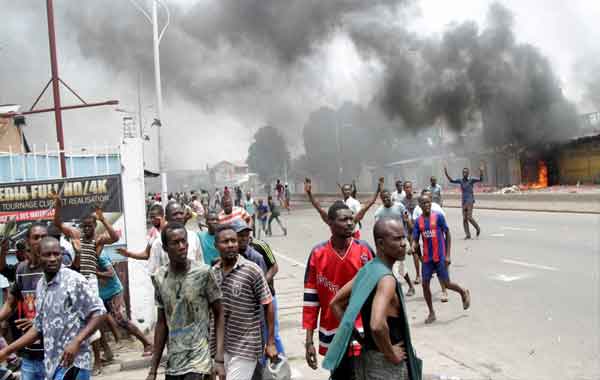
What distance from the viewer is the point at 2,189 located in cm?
602

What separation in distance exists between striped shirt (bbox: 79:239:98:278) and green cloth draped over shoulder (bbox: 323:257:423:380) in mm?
3188

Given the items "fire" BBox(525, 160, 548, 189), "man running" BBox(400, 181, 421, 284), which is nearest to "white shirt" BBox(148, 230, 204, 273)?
"man running" BBox(400, 181, 421, 284)

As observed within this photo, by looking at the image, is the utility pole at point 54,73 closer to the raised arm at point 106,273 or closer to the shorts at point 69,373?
the raised arm at point 106,273

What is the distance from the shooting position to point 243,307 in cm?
317

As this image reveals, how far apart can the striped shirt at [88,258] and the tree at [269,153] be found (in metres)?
65.1

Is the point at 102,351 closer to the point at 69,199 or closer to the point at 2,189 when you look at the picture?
the point at 69,199

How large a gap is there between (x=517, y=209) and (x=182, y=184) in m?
95.4

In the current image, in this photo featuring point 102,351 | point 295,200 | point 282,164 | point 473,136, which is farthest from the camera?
point 282,164

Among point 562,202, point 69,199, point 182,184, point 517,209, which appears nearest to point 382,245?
point 69,199

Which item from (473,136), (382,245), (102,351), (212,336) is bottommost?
(102,351)

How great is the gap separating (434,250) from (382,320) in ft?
13.1

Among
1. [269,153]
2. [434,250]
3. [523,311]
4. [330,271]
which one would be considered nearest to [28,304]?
[330,271]

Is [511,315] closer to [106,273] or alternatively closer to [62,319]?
[106,273]

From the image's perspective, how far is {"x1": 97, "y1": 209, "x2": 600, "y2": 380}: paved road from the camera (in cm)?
441
